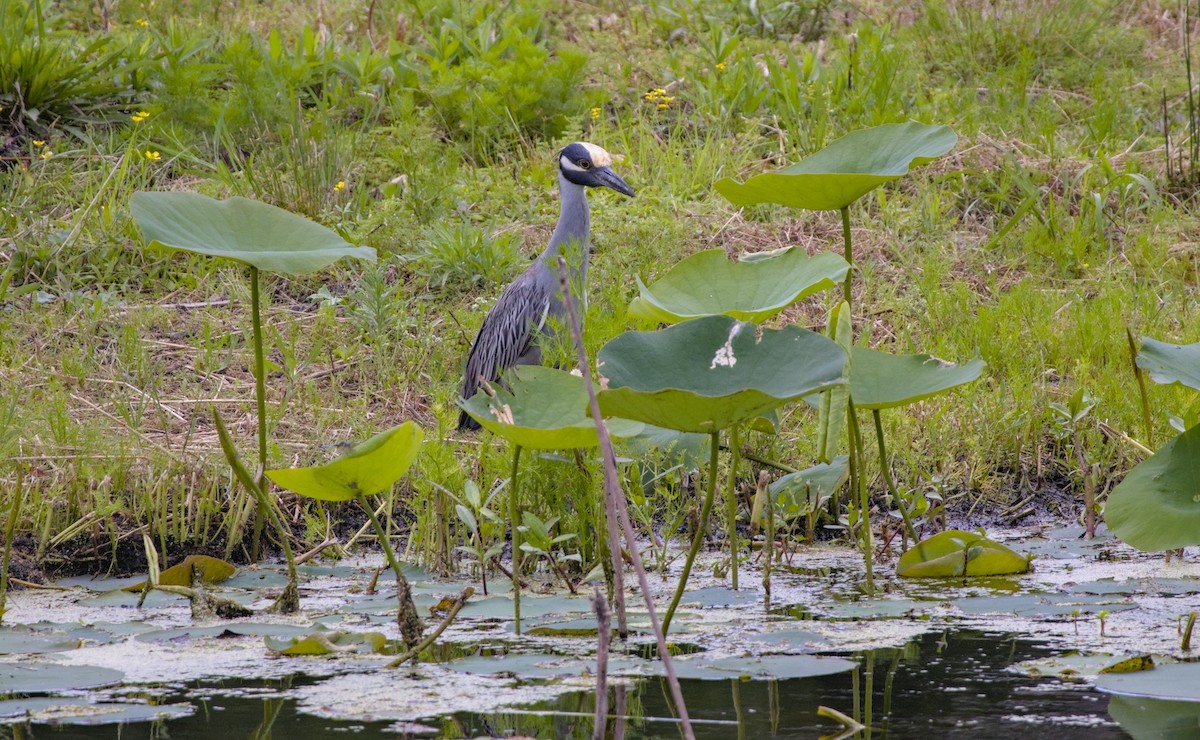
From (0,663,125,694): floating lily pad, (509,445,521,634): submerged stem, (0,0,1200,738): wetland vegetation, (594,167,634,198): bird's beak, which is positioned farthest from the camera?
(594,167,634,198): bird's beak

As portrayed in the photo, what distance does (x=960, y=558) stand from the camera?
3238 mm

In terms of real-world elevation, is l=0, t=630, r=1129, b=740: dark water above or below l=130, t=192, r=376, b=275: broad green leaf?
below

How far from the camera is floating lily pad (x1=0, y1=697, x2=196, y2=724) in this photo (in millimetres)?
2240

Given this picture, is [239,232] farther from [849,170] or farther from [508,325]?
[508,325]

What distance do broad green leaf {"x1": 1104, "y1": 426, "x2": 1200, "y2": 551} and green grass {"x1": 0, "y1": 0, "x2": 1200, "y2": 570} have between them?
99 centimetres

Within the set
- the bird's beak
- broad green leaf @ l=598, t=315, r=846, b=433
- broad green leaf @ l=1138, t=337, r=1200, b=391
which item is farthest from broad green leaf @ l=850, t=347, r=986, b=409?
the bird's beak

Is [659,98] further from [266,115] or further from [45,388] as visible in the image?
[45,388]

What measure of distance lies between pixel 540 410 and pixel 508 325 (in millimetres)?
2254

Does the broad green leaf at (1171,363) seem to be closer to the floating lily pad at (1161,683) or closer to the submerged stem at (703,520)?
the floating lily pad at (1161,683)

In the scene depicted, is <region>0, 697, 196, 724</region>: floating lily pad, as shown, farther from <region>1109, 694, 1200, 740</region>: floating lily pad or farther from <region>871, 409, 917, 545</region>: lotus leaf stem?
<region>871, 409, 917, 545</region>: lotus leaf stem

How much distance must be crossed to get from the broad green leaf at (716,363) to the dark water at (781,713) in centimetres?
50

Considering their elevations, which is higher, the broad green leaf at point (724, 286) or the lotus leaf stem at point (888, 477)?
the broad green leaf at point (724, 286)

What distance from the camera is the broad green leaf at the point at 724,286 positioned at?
3002 millimetres

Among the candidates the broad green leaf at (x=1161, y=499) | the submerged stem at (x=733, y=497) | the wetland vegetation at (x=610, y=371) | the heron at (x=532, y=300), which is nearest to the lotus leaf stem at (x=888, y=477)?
the wetland vegetation at (x=610, y=371)
